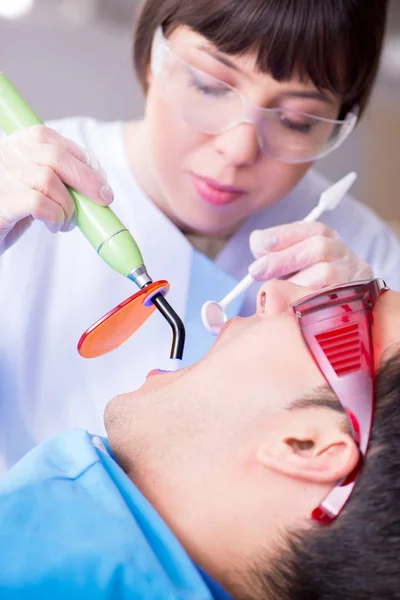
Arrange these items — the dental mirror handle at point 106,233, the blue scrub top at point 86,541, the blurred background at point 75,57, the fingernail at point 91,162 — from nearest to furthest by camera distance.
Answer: the blue scrub top at point 86,541 < the dental mirror handle at point 106,233 < the fingernail at point 91,162 < the blurred background at point 75,57

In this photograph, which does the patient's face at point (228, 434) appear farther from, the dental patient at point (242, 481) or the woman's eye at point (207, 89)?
the woman's eye at point (207, 89)

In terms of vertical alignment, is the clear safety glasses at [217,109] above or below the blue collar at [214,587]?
above

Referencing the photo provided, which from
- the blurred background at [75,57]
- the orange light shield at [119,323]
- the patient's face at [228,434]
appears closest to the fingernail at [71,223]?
the orange light shield at [119,323]

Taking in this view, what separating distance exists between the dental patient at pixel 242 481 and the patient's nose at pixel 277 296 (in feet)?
0.06

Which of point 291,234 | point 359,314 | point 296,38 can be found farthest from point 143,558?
point 296,38

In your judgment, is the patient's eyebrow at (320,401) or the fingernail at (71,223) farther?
the fingernail at (71,223)

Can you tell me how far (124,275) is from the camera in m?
0.92

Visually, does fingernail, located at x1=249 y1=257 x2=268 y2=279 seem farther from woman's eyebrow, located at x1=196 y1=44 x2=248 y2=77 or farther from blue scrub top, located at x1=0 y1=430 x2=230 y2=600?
blue scrub top, located at x1=0 y1=430 x2=230 y2=600

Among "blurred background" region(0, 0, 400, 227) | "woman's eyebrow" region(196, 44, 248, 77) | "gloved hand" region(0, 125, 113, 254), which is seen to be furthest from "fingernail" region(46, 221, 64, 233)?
"blurred background" region(0, 0, 400, 227)

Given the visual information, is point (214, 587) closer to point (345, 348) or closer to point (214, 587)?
point (214, 587)

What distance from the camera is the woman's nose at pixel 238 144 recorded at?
43.3 inches

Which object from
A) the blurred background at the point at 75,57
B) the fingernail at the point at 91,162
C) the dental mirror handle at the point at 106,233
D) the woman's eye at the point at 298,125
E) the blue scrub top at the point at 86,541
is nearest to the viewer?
the blue scrub top at the point at 86,541

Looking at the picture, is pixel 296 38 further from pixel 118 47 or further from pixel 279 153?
pixel 118 47

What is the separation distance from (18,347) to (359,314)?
0.53 m
